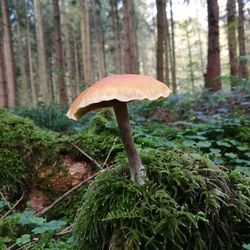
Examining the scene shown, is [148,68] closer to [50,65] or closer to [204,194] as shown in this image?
[50,65]

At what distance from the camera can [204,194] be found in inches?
76.5

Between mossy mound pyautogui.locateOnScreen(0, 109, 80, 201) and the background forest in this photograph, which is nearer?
the background forest

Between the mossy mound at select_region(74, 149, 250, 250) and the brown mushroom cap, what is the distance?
573mm

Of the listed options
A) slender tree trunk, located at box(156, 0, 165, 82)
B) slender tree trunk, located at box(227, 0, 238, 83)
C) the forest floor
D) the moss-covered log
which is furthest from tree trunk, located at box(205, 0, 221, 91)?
the moss-covered log

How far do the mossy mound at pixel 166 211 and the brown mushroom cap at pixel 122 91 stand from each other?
0.57m

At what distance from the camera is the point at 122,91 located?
1568 mm

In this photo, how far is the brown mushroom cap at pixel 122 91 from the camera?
5.11 ft

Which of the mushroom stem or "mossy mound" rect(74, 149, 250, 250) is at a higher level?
the mushroom stem

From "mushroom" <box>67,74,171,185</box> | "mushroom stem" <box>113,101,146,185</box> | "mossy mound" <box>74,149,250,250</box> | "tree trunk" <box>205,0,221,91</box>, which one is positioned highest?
"tree trunk" <box>205,0,221,91</box>

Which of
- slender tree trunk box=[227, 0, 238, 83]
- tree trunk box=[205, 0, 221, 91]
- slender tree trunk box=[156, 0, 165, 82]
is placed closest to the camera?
tree trunk box=[205, 0, 221, 91]

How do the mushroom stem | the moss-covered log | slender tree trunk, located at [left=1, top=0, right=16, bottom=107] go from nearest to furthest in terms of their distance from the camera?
the mushroom stem → the moss-covered log → slender tree trunk, located at [left=1, top=0, right=16, bottom=107]

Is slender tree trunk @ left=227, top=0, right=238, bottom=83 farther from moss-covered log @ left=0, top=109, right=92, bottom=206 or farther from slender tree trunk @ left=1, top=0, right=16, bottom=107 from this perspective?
slender tree trunk @ left=1, top=0, right=16, bottom=107

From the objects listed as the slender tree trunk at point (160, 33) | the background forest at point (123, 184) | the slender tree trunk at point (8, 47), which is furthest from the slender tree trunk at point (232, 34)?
the slender tree trunk at point (8, 47)

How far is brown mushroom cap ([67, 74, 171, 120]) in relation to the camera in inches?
61.4
